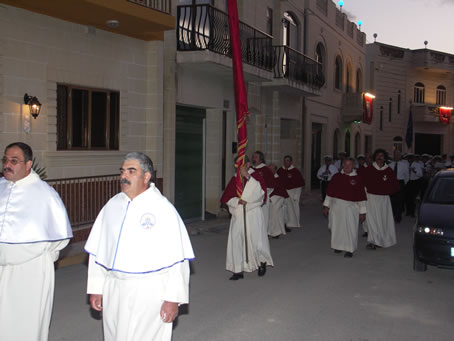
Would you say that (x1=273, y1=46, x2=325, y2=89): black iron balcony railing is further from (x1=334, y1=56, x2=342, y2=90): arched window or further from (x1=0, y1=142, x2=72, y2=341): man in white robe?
(x1=0, y1=142, x2=72, y2=341): man in white robe

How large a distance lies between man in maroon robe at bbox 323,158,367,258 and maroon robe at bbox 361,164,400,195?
1.16 m

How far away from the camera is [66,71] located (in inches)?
424

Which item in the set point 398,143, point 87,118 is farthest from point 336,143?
point 87,118

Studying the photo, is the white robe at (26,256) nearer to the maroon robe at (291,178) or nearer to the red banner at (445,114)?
the maroon robe at (291,178)

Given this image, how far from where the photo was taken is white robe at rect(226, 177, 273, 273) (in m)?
8.33

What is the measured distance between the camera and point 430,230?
806 centimetres

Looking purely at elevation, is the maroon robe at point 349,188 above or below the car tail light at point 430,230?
above

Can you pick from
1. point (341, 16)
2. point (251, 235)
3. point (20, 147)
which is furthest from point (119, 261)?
point (341, 16)

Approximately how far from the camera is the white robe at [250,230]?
8328 millimetres

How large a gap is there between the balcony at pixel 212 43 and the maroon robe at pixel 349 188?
497 centimetres

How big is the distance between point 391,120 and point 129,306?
116 feet

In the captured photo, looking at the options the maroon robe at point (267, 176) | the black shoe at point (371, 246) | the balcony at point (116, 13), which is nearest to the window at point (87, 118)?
the balcony at point (116, 13)

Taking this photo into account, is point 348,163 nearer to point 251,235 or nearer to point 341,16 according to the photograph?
point 251,235

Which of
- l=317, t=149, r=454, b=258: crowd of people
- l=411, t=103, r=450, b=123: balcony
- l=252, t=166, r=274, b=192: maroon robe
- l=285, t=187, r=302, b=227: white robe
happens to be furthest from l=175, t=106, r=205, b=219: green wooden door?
l=411, t=103, r=450, b=123: balcony
